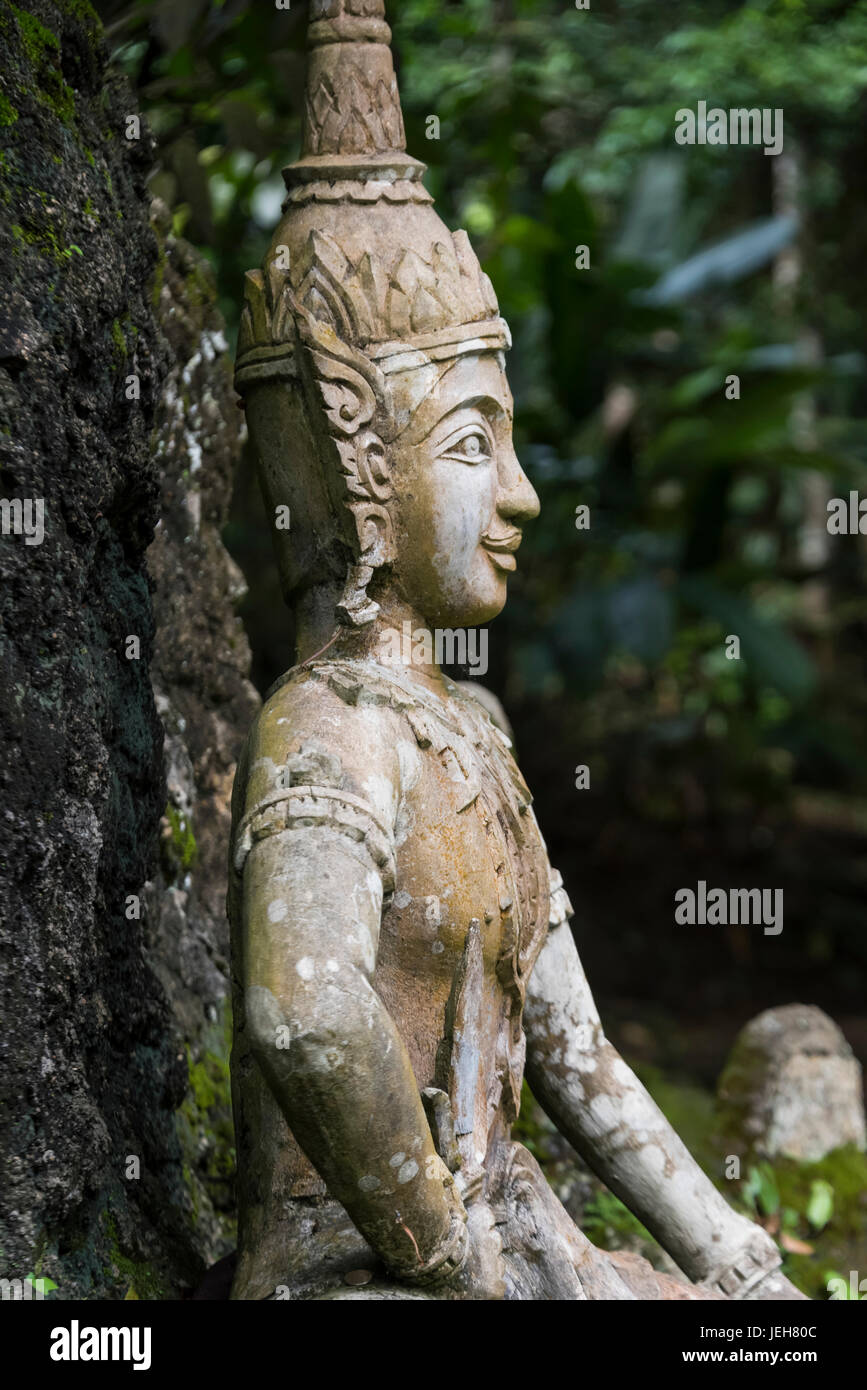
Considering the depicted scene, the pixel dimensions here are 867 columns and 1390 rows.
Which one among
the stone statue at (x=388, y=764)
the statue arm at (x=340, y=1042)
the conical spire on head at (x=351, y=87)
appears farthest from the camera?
the conical spire on head at (x=351, y=87)

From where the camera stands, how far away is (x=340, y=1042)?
2.17 meters

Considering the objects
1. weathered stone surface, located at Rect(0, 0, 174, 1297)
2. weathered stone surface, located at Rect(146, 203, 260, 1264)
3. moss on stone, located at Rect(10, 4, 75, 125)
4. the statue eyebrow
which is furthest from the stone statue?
weathered stone surface, located at Rect(146, 203, 260, 1264)

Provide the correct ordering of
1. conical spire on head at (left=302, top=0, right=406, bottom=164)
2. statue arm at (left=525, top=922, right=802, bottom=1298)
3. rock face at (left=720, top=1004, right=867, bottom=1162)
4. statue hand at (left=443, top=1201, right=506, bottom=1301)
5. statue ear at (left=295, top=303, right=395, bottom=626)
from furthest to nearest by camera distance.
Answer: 1. rock face at (left=720, top=1004, right=867, bottom=1162)
2. statue arm at (left=525, top=922, right=802, bottom=1298)
3. conical spire on head at (left=302, top=0, right=406, bottom=164)
4. statue ear at (left=295, top=303, right=395, bottom=626)
5. statue hand at (left=443, top=1201, right=506, bottom=1301)

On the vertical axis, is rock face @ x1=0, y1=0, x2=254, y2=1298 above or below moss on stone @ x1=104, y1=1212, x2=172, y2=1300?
above

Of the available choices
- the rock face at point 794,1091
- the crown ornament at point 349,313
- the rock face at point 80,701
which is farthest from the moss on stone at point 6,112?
the rock face at point 794,1091

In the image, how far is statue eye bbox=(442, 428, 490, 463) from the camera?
264 centimetres

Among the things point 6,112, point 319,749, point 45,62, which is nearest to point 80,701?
point 319,749

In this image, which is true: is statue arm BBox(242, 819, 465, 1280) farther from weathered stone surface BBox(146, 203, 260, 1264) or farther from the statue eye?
weathered stone surface BBox(146, 203, 260, 1264)

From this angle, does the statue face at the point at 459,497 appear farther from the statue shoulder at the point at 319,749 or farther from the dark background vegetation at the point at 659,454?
the dark background vegetation at the point at 659,454

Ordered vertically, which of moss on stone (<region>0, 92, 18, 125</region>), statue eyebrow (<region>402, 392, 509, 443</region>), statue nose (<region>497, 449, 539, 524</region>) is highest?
moss on stone (<region>0, 92, 18, 125</region>)

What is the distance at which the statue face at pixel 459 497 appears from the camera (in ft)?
8.61

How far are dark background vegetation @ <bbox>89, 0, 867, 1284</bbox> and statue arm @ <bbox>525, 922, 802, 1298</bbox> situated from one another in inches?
150

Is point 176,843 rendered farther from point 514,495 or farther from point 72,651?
point 514,495
